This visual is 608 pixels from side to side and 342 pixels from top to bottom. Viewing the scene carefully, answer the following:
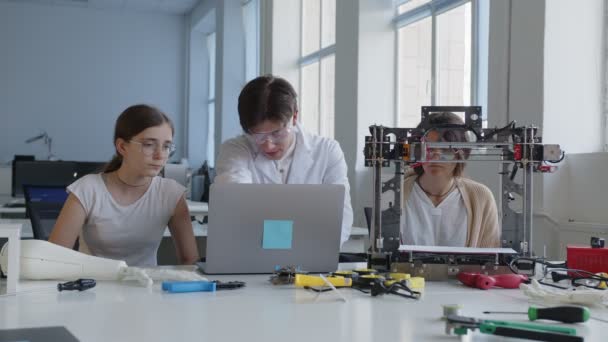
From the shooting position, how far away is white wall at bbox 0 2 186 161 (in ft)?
29.3

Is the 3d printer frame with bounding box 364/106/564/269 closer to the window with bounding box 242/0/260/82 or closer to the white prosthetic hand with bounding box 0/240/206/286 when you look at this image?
the white prosthetic hand with bounding box 0/240/206/286

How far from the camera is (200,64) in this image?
9547 mm

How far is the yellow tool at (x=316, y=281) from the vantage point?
1562 mm

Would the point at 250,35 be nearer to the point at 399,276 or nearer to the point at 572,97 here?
the point at 572,97

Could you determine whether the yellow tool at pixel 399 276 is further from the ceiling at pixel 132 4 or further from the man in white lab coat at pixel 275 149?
the ceiling at pixel 132 4

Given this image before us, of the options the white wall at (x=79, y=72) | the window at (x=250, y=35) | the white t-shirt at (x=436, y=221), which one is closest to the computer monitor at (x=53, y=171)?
the white t-shirt at (x=436, y=221)

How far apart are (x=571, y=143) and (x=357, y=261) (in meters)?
1.60

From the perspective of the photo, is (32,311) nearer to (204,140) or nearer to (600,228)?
(600,228)

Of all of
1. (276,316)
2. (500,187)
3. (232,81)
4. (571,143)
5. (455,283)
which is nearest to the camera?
(276,316)

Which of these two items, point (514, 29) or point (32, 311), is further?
point (514, 29)

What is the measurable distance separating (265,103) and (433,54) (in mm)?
2715

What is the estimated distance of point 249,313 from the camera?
50.6 inches

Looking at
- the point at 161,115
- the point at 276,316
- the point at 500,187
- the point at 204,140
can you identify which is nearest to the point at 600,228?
the point at 500,187

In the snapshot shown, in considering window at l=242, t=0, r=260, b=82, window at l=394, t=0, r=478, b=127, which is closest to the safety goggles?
window at l=394, t=0, r=478, b=127
